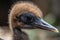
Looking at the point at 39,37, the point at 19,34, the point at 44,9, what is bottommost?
the point at 19,34

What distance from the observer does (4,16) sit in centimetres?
602

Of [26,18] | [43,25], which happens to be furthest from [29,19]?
[43,25]

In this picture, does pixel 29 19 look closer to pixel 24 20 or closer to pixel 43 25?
pixel 24 20

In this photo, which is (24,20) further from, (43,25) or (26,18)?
(43,25)

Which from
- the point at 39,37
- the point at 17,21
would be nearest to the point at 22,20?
the point at 17,21

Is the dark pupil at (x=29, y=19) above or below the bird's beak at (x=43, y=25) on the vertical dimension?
above

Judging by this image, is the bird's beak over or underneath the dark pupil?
underneath

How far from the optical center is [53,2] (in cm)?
595

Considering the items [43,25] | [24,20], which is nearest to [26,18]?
[24,20]

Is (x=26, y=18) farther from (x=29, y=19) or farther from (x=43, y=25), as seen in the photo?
(x=43, y=25)

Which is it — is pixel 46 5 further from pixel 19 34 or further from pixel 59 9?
pixel 19 34

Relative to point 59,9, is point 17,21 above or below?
below

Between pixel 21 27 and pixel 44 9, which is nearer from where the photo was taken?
pixel 21 27

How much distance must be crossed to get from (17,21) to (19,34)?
15 cm
